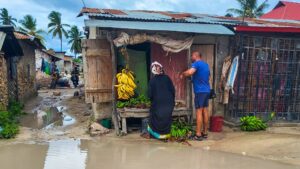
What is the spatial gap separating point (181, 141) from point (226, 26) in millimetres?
3448

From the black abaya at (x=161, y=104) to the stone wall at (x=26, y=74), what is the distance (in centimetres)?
855

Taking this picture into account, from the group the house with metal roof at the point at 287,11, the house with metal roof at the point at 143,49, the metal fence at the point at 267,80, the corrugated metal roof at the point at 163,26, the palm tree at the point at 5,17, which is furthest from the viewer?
the palm tree at the point at 5,17

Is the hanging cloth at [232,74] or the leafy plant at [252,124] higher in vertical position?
the hanging cloth at [232,74]

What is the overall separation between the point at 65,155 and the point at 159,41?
11.6 feet

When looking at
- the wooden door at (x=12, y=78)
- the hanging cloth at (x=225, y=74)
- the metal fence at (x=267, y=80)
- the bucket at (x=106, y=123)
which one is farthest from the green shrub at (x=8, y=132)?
the metal fence at (x=267, y=80)

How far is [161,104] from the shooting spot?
740 cm

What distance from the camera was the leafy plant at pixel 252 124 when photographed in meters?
8.30

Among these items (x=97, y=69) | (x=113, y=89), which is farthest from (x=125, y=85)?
(x=97, y=69)

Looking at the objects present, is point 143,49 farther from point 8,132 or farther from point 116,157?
point 8,132

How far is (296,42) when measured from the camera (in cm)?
883

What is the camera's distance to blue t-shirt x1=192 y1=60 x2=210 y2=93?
290 inches

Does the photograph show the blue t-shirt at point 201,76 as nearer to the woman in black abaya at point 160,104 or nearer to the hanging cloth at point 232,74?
the woman in black abaya at point 160,104

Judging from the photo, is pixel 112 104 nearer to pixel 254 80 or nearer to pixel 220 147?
pixel 220 147

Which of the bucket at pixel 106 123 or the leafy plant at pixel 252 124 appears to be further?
the leafy plant at pixel 252 124
